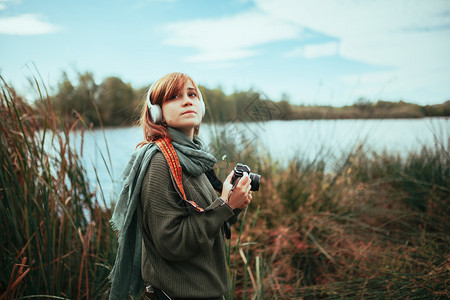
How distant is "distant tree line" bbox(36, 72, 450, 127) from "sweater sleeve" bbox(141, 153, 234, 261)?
1.00 metres

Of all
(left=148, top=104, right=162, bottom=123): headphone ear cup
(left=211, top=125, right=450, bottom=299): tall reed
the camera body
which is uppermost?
(left=148, top=104, right=162, bottom=123): headphone ear cup

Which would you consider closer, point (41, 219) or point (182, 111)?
point (182, 111)

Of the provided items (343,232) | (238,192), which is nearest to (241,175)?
(238,192)

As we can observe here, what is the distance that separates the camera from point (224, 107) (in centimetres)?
375

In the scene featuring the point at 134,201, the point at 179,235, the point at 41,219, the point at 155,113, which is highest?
the point at 155,113

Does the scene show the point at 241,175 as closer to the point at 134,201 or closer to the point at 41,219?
the point at 134,201

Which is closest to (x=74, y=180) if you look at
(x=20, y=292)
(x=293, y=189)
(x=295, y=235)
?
(x=20, y=292)

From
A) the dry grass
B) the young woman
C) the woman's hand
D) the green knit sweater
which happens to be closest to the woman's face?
the young woman

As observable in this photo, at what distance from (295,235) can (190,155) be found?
6.29ft

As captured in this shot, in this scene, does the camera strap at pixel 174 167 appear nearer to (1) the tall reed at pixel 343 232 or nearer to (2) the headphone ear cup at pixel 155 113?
(2) the headphone ear cup at pixel 155 113

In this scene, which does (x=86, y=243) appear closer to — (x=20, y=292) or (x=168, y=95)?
(x=20, y=292)

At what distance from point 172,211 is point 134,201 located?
0.56 ft

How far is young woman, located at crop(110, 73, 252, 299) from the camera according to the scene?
4.19 feet

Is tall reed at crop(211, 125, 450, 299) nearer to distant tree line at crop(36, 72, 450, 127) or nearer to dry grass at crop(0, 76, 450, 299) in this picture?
dry grass at crop(0, 76, 450, 299)
